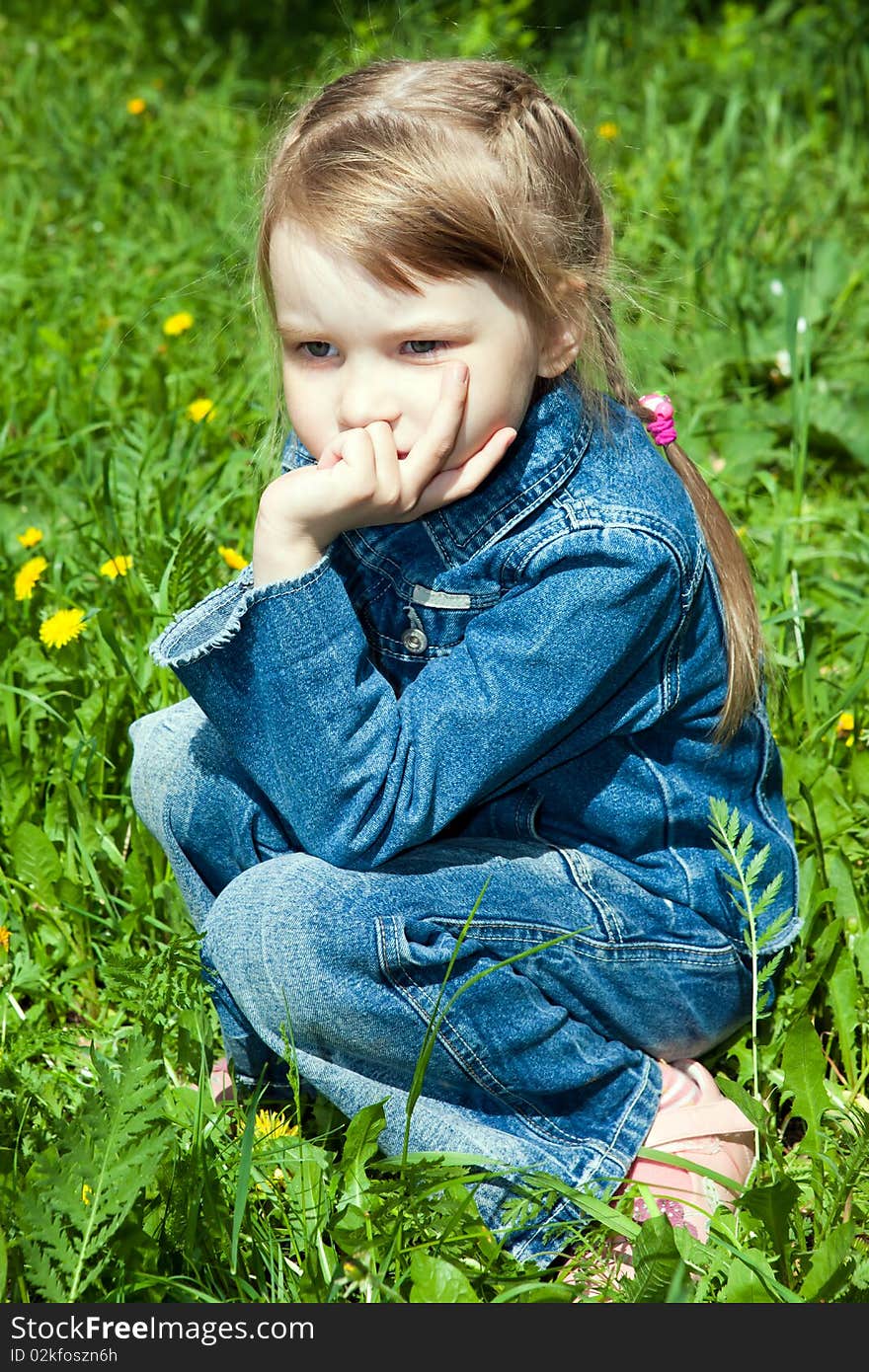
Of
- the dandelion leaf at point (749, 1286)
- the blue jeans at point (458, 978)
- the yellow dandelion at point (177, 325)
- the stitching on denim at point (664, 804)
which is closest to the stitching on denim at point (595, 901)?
the blue jeans at point (458, 978)

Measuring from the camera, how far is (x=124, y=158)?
3922mm

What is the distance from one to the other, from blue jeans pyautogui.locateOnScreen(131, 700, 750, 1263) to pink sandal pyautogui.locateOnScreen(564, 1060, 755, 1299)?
2cm

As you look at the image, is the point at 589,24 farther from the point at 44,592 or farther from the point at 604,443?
the point at 604,443

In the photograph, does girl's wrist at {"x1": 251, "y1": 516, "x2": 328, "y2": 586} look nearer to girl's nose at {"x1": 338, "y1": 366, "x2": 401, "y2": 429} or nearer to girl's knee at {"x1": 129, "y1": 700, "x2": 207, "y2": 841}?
girl's nose at {"x1": 338, "y1": 366, "x2": 401, "y2": 429}

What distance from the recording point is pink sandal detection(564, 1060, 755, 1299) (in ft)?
5.07

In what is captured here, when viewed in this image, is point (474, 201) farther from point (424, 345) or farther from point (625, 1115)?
point (625, 1115)

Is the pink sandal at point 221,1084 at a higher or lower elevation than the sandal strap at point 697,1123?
higher

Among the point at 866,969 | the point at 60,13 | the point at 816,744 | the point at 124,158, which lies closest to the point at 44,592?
the point at 816,744

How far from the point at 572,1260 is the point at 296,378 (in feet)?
3.19

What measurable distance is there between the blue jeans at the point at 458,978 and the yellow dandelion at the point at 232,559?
59cm

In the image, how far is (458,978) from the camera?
1.54 metres

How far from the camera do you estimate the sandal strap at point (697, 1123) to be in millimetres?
1623

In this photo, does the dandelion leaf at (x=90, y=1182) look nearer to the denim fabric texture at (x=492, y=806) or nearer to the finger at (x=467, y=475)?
Result: the denim fabric texture at (x=492, y=806)

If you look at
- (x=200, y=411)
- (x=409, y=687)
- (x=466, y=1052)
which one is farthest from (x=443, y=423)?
(x=200, y=411)
